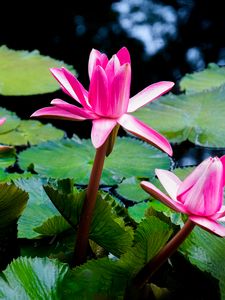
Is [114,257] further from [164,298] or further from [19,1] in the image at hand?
[19,1]

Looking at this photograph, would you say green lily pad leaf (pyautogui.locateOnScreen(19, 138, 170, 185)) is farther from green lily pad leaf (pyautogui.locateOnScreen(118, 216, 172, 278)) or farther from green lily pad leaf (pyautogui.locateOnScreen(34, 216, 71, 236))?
→ green lily pad leaf (pyautogui.locateOnScreen(118, 216, 172, 278))

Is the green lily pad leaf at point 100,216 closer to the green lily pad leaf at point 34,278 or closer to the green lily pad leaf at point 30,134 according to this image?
the green lily pad leaf at point 34,278

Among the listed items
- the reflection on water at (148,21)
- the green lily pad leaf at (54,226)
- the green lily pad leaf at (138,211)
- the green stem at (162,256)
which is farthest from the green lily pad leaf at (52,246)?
the reflection on water at (148,21)

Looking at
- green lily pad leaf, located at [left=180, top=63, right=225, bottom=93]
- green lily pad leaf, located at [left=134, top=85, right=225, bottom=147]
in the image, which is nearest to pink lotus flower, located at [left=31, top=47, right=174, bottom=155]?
green lily pad leaf, located at [left=134, top=85, right=225, bottom=147]

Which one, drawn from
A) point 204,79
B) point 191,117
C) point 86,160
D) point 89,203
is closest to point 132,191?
point 86,160

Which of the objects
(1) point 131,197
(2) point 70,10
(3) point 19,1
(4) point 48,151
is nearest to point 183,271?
(1) point 131,197
